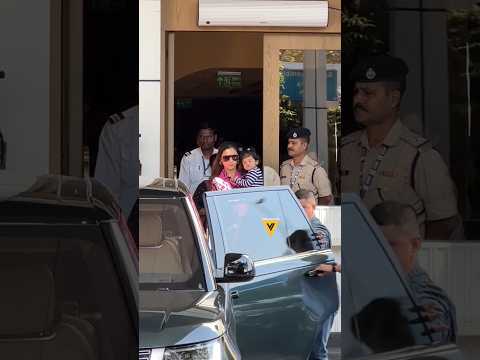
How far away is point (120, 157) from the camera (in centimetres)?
166

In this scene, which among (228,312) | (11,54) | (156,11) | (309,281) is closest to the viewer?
(11,54)

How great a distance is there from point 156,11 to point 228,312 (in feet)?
6.03

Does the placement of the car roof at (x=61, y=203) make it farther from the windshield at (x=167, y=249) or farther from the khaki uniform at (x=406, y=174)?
the windshield at (x=167, y=249)

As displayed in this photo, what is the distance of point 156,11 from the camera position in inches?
170

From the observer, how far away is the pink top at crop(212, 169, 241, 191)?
156 inches

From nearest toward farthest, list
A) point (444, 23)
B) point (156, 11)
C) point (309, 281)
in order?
point (444, 23)
point (309, 281)
point (156, 11)

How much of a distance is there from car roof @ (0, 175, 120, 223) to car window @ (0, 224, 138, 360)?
2 centimetres

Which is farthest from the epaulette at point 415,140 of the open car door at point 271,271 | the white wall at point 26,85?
the open car door at point 271,271

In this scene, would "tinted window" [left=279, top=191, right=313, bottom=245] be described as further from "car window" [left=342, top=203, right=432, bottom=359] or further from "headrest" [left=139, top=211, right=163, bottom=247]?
"car window" [left=342, top=203, right=432, bottom=359]

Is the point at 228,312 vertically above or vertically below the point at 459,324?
below

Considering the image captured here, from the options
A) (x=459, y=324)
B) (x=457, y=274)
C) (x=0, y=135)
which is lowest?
(x=459, y=324)

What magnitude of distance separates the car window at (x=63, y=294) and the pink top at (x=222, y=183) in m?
2.25

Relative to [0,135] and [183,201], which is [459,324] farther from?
[183,201]

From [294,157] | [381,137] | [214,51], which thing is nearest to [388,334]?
[381,137]
